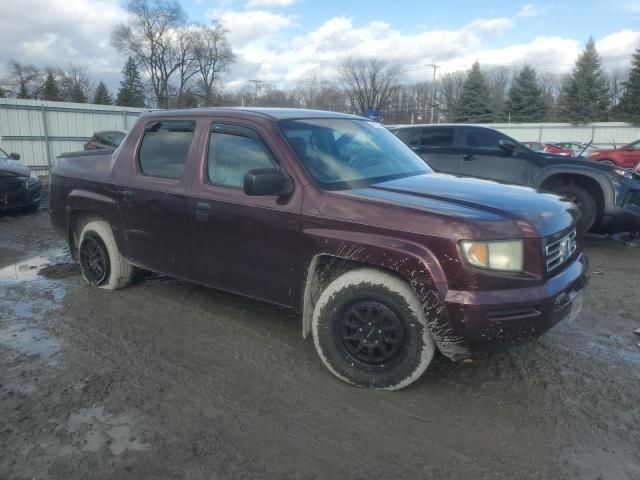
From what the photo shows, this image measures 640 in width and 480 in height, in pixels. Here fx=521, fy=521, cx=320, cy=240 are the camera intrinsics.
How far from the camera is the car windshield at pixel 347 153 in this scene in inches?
145

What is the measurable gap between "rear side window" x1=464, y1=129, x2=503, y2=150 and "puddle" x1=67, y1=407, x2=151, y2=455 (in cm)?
715

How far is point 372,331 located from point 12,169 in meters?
9.29

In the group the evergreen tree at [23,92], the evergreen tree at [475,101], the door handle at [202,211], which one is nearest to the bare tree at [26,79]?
the evergreen tree at [23,92]

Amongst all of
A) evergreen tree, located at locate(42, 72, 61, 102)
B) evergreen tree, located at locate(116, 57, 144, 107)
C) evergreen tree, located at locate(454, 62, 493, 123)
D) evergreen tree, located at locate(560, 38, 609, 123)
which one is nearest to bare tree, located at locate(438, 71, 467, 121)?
evergreen tree, located at locate(454, 62, 493, 123)

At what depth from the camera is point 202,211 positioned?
13.3 ft

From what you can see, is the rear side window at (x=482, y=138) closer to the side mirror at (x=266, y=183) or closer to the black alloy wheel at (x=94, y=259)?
the side mirror at (x=266, y=183)

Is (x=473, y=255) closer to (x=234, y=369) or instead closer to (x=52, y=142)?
(x=234, y=369)

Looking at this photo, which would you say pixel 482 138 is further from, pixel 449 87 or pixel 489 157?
pixel 449 87

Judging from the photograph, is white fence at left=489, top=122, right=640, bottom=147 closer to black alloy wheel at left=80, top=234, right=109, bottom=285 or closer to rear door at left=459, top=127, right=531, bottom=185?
rear door at left=459, top=127, right=531, bottom=185

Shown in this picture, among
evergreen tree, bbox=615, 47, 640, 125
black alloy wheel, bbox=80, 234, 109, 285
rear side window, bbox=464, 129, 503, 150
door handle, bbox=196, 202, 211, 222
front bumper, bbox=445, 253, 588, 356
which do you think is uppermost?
evergreen tree, bbox=615, 47, 640, 125

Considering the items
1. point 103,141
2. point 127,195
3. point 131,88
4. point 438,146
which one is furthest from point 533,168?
point 131,88

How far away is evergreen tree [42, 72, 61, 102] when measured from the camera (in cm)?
6550

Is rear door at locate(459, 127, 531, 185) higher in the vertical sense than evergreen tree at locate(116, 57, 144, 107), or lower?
lower

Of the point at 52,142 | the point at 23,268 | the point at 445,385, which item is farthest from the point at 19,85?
the point at 445,385
